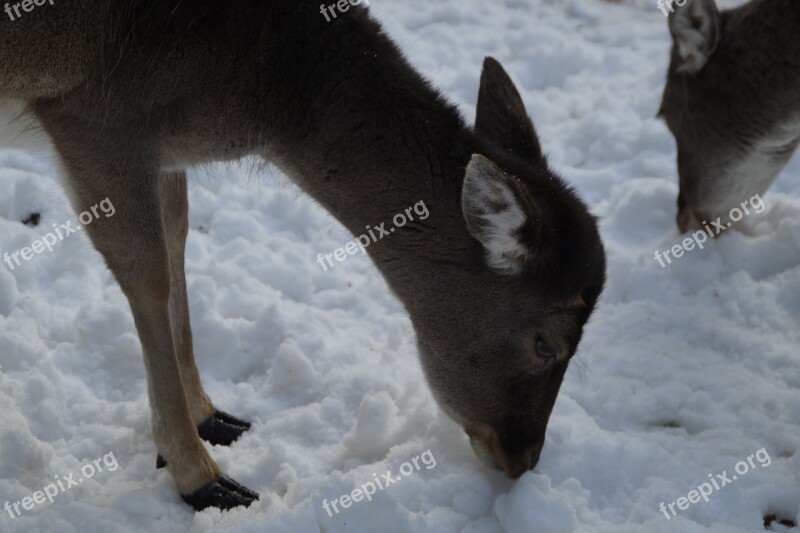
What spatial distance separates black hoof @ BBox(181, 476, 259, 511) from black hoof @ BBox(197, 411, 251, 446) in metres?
0.38

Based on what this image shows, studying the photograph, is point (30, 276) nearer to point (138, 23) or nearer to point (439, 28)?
point (138, 23)

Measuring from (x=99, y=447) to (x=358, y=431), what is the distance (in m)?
1.17

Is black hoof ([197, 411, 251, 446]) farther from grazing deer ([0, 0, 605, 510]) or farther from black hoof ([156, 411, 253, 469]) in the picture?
grazing deer ([0, 0, 605, 510])

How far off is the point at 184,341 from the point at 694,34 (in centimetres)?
342

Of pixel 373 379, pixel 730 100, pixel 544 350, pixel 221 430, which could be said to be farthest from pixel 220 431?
pixel 730 100

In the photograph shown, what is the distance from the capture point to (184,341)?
4477 mm

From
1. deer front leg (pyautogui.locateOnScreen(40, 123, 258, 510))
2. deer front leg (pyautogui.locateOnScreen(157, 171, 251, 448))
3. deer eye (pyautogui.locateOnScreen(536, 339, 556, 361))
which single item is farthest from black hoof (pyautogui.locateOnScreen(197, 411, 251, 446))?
deer eye (pyautogui.locateOnScreen(536, 339, 556, 361))

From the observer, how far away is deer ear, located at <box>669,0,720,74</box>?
5.44 metres

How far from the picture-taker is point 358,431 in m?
4.27

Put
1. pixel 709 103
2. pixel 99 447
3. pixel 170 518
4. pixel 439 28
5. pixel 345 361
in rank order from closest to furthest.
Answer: pixel 170 518 → pixel 99 447 → pixel 345 361 → pixel 709 103 → pixel 439 28

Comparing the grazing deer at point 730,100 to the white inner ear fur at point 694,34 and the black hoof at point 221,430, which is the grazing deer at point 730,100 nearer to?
the white inner ear fur at point 694,34

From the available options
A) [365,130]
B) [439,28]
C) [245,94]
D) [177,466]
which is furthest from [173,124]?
[439,28]

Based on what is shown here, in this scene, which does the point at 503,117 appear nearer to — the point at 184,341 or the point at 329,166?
the point at 329,166

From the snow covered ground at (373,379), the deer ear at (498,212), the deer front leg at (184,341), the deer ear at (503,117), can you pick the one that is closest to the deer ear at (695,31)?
the snow covered ground at (373,379)
